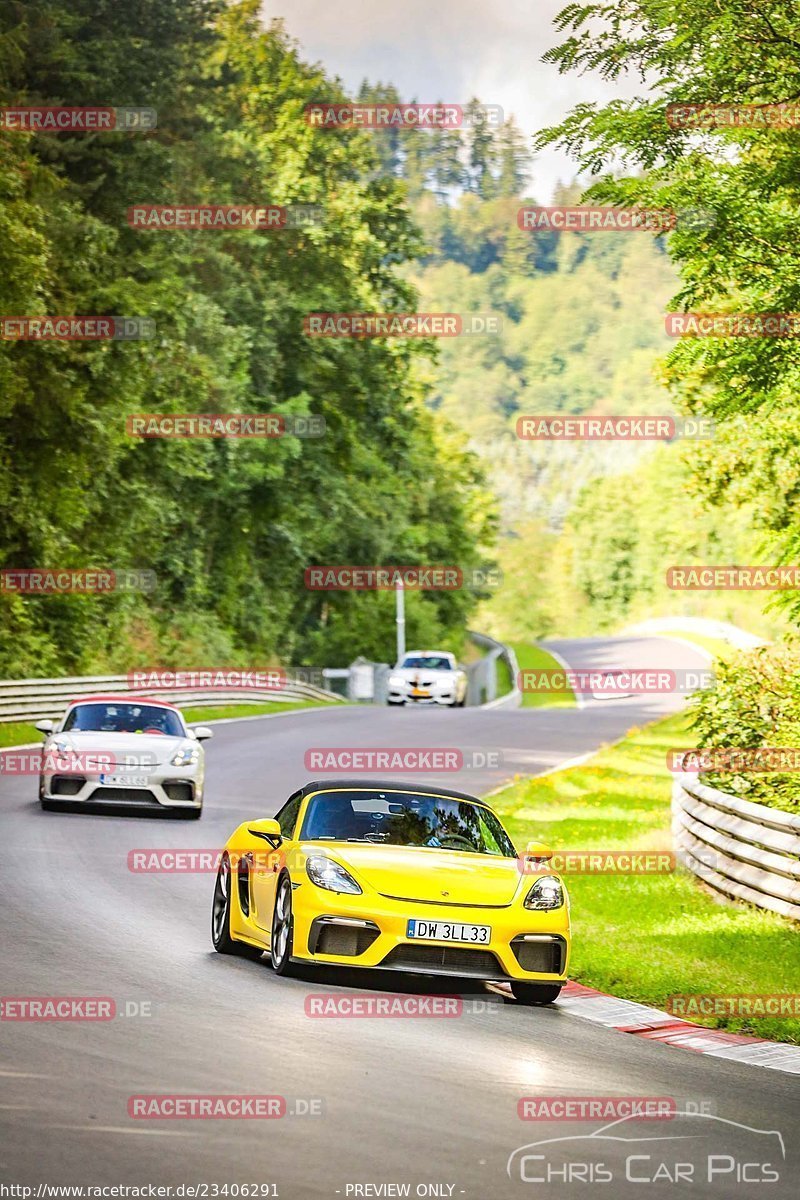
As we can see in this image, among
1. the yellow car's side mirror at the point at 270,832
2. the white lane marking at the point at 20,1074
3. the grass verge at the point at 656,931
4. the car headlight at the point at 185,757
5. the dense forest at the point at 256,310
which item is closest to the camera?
the white lane marking at the point at 20,1074

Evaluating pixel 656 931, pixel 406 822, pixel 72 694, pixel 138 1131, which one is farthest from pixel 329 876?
pixel 72 694

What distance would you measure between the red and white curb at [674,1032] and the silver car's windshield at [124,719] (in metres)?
10.8

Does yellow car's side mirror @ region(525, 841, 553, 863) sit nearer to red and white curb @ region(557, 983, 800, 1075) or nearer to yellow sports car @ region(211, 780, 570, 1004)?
yellow sports car @ region(211, 780, 570, 1004)

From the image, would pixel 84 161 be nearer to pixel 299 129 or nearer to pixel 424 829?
pixel 299 129

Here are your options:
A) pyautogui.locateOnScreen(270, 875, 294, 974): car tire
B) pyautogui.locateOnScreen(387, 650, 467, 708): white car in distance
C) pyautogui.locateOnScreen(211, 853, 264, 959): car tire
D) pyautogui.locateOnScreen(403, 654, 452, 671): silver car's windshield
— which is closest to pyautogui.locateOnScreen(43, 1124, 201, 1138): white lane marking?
pyautogui.locateOnScreen(270, 875, 294, 974): car tire

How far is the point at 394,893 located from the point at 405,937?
30 cm

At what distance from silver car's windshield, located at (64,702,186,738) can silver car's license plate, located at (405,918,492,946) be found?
1142cm

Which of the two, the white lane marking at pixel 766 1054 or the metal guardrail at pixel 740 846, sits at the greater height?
the metal guardrail at pixel 740 846

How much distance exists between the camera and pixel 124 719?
22.0 metres

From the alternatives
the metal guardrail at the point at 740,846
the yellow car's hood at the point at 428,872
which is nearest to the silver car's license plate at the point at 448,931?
the yellow car's hood at the point at 428,872

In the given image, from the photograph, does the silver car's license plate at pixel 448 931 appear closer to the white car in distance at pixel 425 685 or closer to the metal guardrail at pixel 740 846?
the metal guardrail at pixel 740 846

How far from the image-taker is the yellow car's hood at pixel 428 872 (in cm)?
1075

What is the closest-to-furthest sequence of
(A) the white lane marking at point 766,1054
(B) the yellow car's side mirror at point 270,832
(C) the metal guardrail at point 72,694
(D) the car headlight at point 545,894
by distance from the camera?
(A) the white lane marking at point 766,1054, (D) the car headlight at point 545,894, (B) the yellow car's side mirror at point 270,832, (C) the metal guardrail at point 72,694

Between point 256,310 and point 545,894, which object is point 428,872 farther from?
point 256,310
